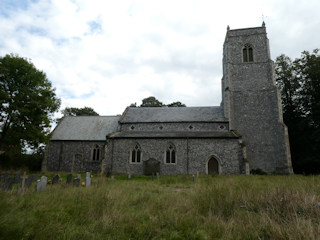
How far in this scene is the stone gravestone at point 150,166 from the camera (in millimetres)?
20031

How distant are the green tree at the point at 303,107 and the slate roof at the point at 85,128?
22.8m

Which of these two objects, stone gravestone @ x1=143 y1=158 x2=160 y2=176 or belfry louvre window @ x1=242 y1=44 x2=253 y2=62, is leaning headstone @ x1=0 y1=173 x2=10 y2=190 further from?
belfry louvre window @ x1=242 y1=44 x2=253 y2=62

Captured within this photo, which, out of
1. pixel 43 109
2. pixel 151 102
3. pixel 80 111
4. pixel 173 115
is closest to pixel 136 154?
pixel 173 115

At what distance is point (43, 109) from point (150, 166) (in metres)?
12.8

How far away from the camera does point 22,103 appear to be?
1869 cm

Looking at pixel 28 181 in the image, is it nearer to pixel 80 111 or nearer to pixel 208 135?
pixel 208 135

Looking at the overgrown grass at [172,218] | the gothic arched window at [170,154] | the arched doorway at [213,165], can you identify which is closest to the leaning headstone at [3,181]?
the overgrown grass at [172,218]

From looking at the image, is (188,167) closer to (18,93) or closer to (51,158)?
(51,158)

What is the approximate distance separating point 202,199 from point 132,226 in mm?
2547

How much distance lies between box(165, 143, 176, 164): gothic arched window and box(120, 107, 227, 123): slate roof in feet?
12.5

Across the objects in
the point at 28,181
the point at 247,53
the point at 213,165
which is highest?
the point at 247,53

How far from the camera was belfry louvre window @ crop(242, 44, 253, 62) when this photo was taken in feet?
77.6

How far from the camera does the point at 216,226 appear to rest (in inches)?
169

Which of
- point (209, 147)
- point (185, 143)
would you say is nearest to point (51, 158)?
point (185, 143)
